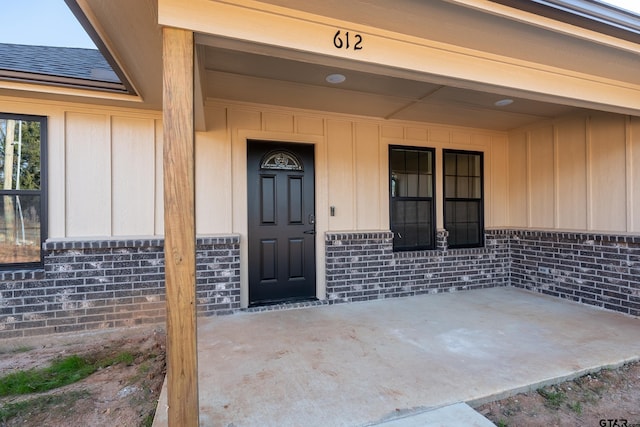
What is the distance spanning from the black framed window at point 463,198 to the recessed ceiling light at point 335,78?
2614 mm

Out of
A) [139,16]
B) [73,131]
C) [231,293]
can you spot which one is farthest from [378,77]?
[73,131]

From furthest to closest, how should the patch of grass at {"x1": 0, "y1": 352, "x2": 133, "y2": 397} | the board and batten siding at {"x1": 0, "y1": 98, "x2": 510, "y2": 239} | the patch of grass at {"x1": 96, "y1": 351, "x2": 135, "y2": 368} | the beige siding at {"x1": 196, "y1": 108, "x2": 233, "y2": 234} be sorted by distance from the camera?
the beige siding at {"x1": 196, "y1": 108, "x2": 233, "y2": 234} < the board and batten siding at {"x1": 0, "y1": 98, "x2": 510, "y2": 239} < the patch of grass at {"x1": 96, "y1": 351, "x2": 135, "y2": 368} < the patch of grass at {"x1": 0, "y1": 352, "x2": 133, "y2": 397}

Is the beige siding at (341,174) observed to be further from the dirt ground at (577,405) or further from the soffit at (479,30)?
the dirt ground at (577,405)

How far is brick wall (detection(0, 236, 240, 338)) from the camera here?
11.1 ft

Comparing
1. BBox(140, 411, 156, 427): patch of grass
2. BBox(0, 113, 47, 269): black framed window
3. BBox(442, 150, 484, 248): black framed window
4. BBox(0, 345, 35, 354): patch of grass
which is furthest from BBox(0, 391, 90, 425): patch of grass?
BBox(442, 150, 484, 248): black framed window

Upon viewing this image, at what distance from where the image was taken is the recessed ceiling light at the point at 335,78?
3293 mm

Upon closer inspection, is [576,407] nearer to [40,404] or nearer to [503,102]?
[503,102]

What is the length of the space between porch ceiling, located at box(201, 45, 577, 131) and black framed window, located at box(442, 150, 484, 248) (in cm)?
70

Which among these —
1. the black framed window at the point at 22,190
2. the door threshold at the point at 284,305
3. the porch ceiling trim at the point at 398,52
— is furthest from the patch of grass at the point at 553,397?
the black framed window at the point at 22,190

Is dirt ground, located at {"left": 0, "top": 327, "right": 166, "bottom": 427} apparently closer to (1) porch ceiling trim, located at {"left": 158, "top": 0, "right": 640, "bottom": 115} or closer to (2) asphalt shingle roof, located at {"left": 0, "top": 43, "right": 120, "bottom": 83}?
(1) porch ceiling trim, located at {"left": 158, "top": 0, "right": 640, "bottom": 115}

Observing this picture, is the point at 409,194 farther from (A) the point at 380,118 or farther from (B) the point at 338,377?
(B) the point at 338,377

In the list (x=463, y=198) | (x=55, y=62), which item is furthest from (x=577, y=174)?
(x=55, y=62)

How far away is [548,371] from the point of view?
8.43 feet

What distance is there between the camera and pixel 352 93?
382 cm
